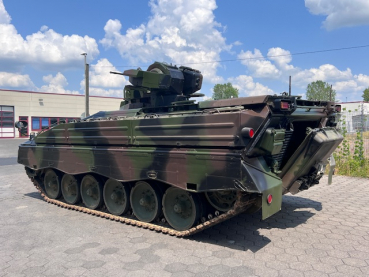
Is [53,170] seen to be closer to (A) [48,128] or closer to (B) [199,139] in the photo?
(A) [48,128]

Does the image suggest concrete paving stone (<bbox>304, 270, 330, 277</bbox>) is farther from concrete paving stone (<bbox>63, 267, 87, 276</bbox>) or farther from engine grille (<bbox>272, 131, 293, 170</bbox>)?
concrete paving stone (<bbox>63, 267, 87, 276</bbox>)

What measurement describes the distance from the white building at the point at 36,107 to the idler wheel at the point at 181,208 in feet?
108

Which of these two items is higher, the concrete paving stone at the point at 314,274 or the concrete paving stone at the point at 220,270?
the concrete paving stone at the point at 314,274

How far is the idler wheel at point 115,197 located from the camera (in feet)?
22.1

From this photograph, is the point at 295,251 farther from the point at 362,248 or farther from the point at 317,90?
the point at 317,90

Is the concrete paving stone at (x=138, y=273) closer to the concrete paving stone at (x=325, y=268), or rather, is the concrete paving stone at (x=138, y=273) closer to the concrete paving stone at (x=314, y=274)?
the concrete paving stone at (x=314, y=274)

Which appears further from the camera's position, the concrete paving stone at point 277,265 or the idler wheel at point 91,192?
the idler wheel at point 91,192

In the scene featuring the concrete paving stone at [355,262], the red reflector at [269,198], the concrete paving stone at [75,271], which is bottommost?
the concrete paving stone at [75,271]

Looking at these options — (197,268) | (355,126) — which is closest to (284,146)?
(197,268)

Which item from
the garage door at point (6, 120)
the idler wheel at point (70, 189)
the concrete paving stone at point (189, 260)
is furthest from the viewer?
the garage door at point (6, 120)

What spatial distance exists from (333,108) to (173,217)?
3.60m

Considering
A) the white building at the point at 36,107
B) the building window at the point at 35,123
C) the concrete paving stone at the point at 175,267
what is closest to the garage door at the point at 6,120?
the white building at the point at 36,107

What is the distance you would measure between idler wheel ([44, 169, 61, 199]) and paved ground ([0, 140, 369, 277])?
798mm

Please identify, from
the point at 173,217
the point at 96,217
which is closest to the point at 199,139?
the point at 173,217
